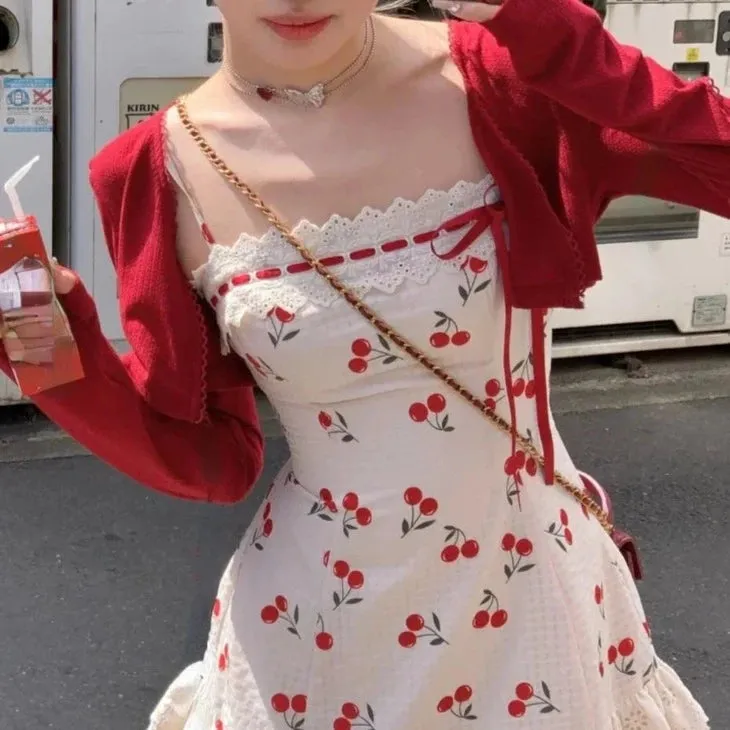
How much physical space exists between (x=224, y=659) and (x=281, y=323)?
32 cm

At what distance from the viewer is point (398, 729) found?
925 millimetres

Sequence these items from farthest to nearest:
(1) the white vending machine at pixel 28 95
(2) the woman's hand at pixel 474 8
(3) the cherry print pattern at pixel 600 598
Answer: (1) the white vending machine at pixel 28 95, (3) the cherry print pattern at pixel 600 598, (2) the woman's hand at pixel 474 8

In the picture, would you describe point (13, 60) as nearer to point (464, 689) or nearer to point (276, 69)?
point (276, 69)

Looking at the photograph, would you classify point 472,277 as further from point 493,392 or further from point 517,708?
point 517,708

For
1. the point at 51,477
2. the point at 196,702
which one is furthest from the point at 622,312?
the point at 196,702

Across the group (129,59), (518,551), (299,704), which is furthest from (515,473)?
(129,59)

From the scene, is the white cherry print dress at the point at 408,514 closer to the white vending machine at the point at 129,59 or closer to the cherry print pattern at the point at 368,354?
the cherry print pattern at the point at 368,354

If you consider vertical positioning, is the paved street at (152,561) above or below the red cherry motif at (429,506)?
below

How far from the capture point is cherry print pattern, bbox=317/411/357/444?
897 mm

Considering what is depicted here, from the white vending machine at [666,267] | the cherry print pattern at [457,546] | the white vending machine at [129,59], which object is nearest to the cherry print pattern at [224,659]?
the cherry print pattern at [457,546]

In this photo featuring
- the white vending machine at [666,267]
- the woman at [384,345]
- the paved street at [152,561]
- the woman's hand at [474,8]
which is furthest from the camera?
the white vending machine at [666,267]

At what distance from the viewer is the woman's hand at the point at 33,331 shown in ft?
2.75

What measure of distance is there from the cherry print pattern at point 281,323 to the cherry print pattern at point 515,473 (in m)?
0.21

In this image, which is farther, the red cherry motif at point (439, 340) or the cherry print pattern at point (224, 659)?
the cherry print pattern at point (224, 659)
